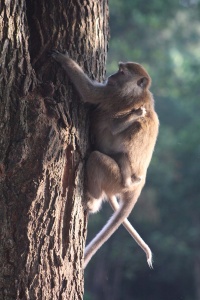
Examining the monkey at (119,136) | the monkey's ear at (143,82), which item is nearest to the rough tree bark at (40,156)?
the monkey at (119,136)

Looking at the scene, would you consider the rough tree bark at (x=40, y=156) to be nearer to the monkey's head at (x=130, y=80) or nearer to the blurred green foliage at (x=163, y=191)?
the monkey's head at (x=130, y=80)

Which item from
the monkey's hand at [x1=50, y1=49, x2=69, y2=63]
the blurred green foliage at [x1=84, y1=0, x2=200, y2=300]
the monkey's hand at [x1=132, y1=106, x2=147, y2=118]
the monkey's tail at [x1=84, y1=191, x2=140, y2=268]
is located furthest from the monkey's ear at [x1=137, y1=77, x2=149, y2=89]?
the blurred green foliage at [x1=84, y1=0, x2=200, y2=300]

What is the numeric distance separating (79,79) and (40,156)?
60cm

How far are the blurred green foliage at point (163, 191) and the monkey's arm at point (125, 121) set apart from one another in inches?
276

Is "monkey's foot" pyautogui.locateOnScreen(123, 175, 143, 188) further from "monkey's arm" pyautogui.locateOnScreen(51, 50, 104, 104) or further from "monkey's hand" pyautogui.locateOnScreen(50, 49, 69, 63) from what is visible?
"monkey's hand" pyautogui.locateOnScreen(50, 49, 69, 63)

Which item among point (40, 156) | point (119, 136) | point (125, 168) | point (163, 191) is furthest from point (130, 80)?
point (163, 191)

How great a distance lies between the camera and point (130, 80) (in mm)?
4047

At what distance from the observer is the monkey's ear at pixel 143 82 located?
4.08 metres

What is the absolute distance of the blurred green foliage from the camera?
10805 millimetres

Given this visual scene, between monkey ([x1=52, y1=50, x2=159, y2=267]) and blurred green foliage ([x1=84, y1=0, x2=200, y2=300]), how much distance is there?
680cm

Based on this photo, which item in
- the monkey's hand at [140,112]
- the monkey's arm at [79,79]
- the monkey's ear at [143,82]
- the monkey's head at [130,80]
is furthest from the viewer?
the monkey's ear at [143,82]

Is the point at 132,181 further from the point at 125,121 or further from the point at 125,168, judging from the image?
the point at 125,121

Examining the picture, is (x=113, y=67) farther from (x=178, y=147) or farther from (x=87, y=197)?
(x=87, y=197)

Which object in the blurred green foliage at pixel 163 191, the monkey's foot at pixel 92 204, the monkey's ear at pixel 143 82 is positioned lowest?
the blurred green foliage at pixel 163 191
